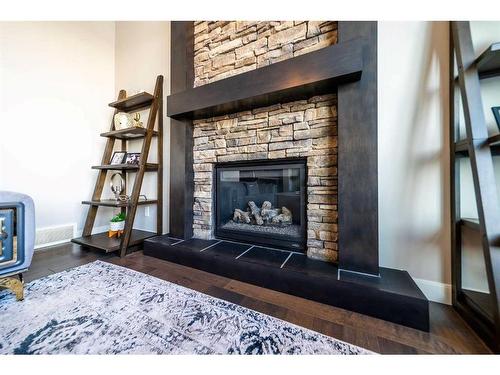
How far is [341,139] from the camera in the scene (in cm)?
115

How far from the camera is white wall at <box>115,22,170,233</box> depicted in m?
2.13

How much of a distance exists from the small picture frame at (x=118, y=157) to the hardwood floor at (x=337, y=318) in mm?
1144

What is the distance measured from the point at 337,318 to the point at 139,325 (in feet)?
3.08

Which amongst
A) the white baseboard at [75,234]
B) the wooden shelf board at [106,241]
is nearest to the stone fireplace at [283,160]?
the wooden shelf board at [106,241]

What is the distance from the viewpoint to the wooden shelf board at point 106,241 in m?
1.77

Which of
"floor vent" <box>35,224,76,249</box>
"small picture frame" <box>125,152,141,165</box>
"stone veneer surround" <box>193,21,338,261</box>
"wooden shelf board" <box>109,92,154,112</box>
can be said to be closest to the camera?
"stone veneer surround" <box>193,21,338,261</box>

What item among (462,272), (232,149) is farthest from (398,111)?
(232,149)

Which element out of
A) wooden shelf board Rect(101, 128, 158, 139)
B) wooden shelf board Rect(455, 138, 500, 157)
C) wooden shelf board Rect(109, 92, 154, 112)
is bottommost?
wooden shelf board Rect(455, 138, 500, 157)

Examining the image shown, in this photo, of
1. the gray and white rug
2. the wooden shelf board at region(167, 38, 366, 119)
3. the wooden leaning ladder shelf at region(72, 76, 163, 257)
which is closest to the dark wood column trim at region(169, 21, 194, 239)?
the wooden shelf board at region(167, 38, 366, 119)

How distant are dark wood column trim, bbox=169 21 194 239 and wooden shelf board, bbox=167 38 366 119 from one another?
0.17m

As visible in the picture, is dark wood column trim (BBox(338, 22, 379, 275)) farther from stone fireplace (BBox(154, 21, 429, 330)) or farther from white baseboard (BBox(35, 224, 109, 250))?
white baseboard (BBox(35, 224, 109, 250))

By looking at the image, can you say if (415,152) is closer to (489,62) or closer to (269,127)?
(489,62)

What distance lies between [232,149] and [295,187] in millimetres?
588

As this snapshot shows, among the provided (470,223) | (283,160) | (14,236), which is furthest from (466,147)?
(14,236)
